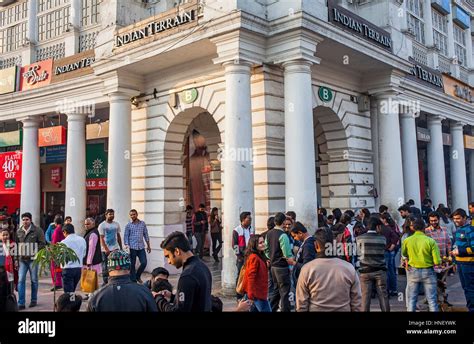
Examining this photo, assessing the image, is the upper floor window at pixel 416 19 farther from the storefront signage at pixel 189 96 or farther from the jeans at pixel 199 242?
the jeans at pixel 199 242

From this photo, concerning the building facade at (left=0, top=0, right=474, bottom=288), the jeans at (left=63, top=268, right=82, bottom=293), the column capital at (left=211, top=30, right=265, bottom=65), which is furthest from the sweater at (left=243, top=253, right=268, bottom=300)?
the column capital at (left=211, top=30, right=265, bottom=65)

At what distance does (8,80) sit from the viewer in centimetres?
1736

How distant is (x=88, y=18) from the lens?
16.1 metres

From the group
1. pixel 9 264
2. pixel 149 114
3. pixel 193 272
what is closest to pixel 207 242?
pixel 149 114

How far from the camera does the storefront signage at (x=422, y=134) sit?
17.2m

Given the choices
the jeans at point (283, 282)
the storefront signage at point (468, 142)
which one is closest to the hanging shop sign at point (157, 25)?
the jeans at point (283, 282)

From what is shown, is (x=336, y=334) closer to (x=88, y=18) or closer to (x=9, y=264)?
(x=9, y=264)

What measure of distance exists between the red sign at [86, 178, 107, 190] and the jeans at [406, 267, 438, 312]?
48.4 feet

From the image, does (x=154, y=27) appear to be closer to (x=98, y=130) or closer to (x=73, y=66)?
(x=73, y=66)

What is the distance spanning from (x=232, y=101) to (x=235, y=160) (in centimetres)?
136

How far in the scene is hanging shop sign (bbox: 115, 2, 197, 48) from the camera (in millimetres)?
10789

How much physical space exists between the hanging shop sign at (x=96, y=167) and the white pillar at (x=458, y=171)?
15.9 m

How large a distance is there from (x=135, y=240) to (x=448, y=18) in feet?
62.9

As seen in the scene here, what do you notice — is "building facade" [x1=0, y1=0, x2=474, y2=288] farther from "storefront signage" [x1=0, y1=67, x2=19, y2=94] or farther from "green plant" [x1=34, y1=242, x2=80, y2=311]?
"green plant" [x1=34, y1=242, x2=80, y2=311]
